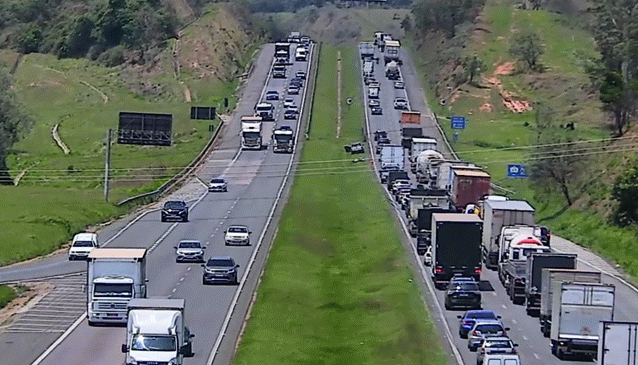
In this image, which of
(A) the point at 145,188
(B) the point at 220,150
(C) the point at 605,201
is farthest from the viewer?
(B) the point at 220,150

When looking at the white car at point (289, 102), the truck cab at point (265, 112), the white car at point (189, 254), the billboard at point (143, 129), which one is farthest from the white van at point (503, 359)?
the white car at point (289, 102)

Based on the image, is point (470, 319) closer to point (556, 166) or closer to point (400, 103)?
point (556, 166)

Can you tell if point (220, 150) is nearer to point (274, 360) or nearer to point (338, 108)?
point (338, 108)

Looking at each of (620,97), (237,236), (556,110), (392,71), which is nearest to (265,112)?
(556,110)

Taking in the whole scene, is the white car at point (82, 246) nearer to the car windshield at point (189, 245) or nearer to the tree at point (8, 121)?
the car windshield at point (189, 245)

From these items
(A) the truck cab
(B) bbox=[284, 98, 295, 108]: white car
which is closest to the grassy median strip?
(A) the truck cab

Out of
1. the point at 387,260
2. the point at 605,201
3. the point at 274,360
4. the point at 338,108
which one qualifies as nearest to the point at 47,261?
the point at 387,260
